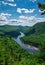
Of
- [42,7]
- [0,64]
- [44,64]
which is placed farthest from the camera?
[0,64]

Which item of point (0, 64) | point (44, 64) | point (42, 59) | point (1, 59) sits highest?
point (1, 59)

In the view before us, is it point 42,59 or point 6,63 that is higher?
point 6,63

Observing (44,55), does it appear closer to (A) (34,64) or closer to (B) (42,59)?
(B) (42,59)

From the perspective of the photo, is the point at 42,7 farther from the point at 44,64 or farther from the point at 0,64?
the point at 0,64

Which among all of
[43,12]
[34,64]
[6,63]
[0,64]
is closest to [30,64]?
[34,64]

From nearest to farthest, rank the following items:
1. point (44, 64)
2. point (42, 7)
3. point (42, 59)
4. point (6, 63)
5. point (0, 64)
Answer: point (42, 7) < point (44, 64) < point (42, 59) < point (0, 64) < point (6, 63)

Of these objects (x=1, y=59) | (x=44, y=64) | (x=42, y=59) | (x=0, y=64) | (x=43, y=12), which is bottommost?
(x=44, y=64)

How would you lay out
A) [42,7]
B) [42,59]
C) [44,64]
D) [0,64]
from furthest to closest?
1. [0,64]
2. [42,59]
3. [44,64]
4. [42,7]

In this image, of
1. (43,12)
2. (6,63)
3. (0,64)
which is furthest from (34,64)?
(6,63)

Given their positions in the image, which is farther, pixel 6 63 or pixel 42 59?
pixel 6 63
